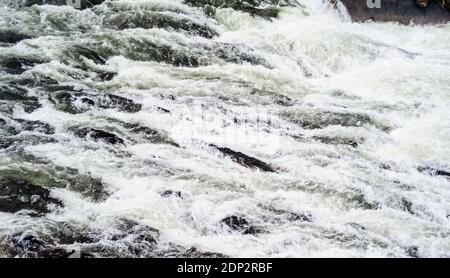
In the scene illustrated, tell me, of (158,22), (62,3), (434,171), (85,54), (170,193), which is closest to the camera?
(170,193)

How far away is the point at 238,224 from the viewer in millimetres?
6137

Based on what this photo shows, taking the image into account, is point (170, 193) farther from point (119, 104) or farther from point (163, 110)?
point (119, 104)

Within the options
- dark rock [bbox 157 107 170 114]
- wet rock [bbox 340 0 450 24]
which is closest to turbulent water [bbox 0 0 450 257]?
dark rock [bbox 157 107 170 114]

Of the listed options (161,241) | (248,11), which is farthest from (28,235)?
(248,11)

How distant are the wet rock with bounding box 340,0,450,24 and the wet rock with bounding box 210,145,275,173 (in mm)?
7596

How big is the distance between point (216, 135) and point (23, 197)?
114 inches

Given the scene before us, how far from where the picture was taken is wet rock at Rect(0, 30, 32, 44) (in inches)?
408

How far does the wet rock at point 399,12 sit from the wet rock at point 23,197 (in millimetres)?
9768

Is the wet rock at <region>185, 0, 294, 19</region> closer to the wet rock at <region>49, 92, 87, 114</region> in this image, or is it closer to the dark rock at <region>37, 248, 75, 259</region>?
the wet rock at <region>49, 92, 87, 114</region>

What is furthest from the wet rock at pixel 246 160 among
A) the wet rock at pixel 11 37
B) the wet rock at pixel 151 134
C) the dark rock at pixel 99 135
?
the wet rock at pixel 11 37

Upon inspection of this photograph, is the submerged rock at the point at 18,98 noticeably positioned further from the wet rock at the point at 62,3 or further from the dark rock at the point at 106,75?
the wet rock at the point at 62,3

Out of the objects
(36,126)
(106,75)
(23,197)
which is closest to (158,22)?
(106,75)

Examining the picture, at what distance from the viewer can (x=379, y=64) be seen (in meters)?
11.2
